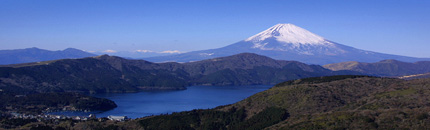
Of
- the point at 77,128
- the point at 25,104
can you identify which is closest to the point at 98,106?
the point at 25,104

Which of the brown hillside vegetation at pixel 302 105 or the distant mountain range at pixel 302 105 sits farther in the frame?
the brown hillside vegetation at pixel 302 105

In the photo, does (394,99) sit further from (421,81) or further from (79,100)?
(79,100)

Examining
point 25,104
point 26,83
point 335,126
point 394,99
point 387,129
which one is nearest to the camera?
point 387,129

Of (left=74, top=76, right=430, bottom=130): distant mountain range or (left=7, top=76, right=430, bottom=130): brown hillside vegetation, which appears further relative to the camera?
(left=7, top=76, right=430, bottom=130): brown hillside vegetation

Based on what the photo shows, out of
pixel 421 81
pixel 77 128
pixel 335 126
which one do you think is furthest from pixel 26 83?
pixel 335 126

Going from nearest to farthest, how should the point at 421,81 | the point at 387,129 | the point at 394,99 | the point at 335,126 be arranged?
the point at 387,129 < the point at 335,126 < the point at 394,99 < the point at 421,81

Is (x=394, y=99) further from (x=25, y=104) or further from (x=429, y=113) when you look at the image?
(x=25, y=104)

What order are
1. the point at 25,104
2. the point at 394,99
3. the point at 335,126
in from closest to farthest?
the point at 335,126, the point at 394,99, the point at 25,104

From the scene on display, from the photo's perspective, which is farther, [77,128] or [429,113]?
[77,128]

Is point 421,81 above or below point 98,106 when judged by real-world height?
above
